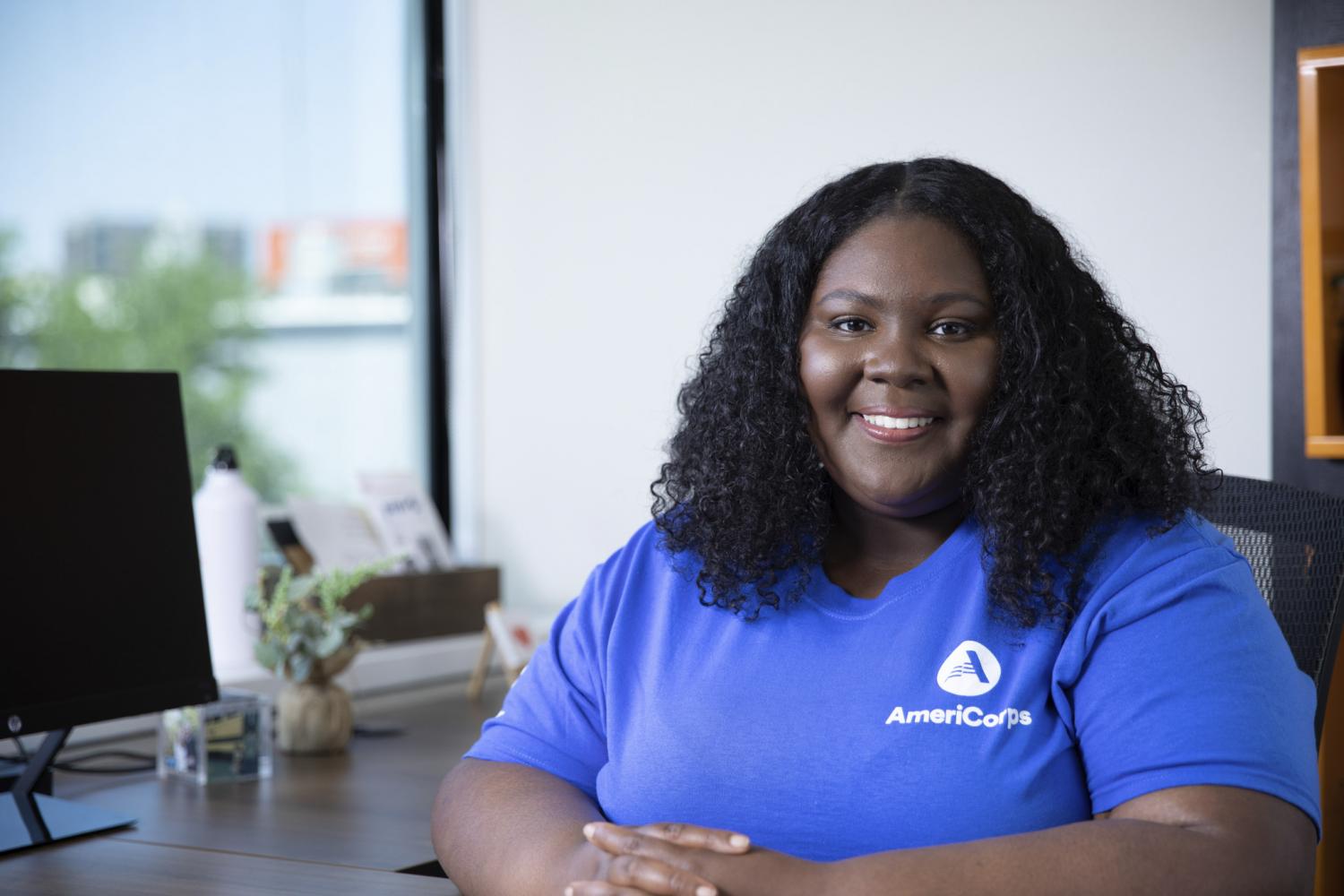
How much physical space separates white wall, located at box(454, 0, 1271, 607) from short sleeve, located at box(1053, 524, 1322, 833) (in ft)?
4.79

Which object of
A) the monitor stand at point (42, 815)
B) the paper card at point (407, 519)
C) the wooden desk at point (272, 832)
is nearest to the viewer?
the wooden desk at point (272, 832)

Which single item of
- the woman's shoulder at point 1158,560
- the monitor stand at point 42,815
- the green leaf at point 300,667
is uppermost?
the woman's shoulder at point 1158,560

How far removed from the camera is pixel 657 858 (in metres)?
1.09

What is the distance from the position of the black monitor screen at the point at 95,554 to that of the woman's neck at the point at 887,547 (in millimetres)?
774

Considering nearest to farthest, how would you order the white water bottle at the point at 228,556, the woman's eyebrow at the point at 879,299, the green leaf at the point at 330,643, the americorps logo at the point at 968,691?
the americorps logo at the point at 968,691 → the woman's eyebrow at the point at 879,299 → the green leaf at the point at 330,643 → the white water bottle at the point at 228,556

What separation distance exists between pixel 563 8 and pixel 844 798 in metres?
2.28

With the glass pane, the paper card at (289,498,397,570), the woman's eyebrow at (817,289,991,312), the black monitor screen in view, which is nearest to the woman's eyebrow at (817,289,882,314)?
the woman's eyebrow at (817,289,991,312)

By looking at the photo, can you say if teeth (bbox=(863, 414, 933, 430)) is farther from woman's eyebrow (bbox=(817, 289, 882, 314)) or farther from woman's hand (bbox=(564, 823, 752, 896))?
woman's hand (bbox=(564, 823, 752, 896))

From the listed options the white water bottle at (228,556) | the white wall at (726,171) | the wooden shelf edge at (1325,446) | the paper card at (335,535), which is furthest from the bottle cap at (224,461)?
the wooden shelf edge at (1325,446)

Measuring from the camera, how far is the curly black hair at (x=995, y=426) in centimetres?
118

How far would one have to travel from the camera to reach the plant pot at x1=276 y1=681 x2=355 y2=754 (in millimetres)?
1939

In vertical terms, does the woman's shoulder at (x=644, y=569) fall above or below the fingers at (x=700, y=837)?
above

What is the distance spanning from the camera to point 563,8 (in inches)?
120

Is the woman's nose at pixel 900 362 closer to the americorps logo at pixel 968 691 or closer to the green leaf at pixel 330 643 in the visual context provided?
the americorps logo at pixel 968 691
